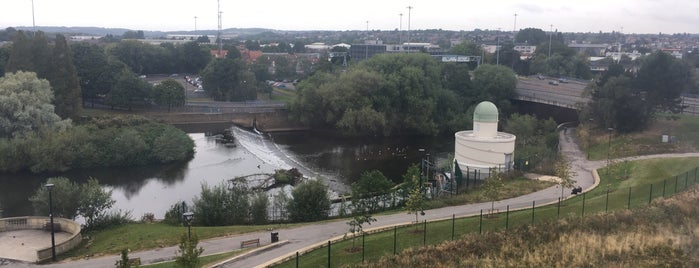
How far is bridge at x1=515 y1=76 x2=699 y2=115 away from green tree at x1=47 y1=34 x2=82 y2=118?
64.2 metres

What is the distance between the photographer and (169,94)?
9238cm

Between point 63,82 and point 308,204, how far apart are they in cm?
5110

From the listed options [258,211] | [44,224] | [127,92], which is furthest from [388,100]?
[44,224]

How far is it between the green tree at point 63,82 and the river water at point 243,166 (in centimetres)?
1602

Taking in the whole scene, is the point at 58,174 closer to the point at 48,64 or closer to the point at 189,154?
the point at 189,154

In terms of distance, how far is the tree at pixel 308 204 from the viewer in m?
38.3

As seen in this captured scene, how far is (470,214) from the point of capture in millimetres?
35375

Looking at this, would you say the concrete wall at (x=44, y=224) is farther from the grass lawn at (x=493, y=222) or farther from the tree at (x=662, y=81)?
the tree at (x=662, y=81)

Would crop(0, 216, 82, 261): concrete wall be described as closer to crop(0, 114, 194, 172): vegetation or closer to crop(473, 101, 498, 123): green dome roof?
crop(0, 114, 194, 172): vegetation

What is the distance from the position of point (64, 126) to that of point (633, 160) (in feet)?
189

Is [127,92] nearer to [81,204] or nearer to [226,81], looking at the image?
[226,81]

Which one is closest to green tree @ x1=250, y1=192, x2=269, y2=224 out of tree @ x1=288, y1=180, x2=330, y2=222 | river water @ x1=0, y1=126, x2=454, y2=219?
tree @ x1=288, y1=180, x2=330, y2=222

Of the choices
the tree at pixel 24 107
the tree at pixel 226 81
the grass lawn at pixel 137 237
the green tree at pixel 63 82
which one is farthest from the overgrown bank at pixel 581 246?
the tree at pixel 226 81

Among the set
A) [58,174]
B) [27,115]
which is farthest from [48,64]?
[58,174]
